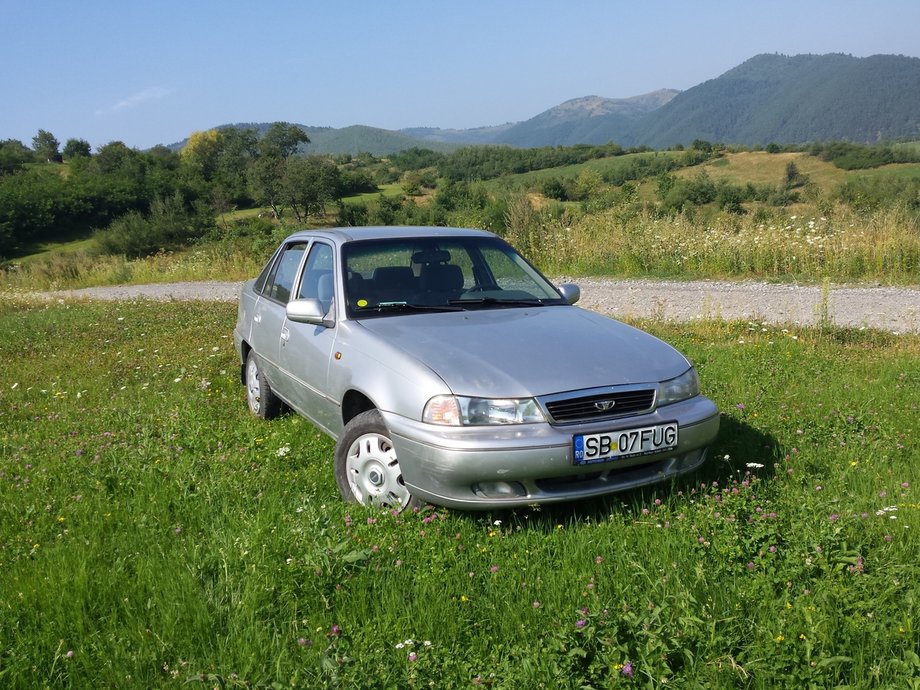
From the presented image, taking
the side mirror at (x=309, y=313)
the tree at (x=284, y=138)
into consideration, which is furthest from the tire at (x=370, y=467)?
the tree at (x=284, y=138)

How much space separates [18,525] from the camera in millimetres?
3854

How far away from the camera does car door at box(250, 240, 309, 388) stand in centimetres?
540

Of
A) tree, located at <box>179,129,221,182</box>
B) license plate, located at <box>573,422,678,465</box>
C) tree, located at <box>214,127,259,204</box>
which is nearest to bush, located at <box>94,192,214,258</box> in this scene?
tree, located at <box>214,127,259,204</box>

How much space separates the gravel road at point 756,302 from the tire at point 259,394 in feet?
18.3

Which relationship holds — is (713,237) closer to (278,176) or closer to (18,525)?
(18,525)

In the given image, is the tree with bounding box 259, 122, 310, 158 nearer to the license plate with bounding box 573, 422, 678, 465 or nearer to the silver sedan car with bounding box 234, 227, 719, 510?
the silver sedan car with bounding box 234, 227, 719, 510

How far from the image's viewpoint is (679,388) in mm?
3846

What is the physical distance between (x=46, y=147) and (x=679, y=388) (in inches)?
4659

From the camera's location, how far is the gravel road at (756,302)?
30.9 ft

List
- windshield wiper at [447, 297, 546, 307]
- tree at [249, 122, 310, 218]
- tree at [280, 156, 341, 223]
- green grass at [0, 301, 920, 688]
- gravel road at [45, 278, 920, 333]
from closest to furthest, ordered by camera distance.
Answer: green grass at [0, 301, 920, 688]
windshield wiper at [447, 297, 546, 307]
gravel road at [45, 278, 920, 333]
tree at [280, 156, 341, 223]
tree at [249, 122, 310, 218]

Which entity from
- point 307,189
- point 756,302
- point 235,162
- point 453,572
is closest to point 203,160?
point 235,162

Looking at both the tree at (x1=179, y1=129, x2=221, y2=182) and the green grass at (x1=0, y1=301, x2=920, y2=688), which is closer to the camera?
the green grass at (x1=0, y1=301, x2=920, y2=688)

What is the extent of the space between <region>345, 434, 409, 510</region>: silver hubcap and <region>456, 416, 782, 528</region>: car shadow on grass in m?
0.40

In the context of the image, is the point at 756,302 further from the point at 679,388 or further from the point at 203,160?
the point at 203,160
